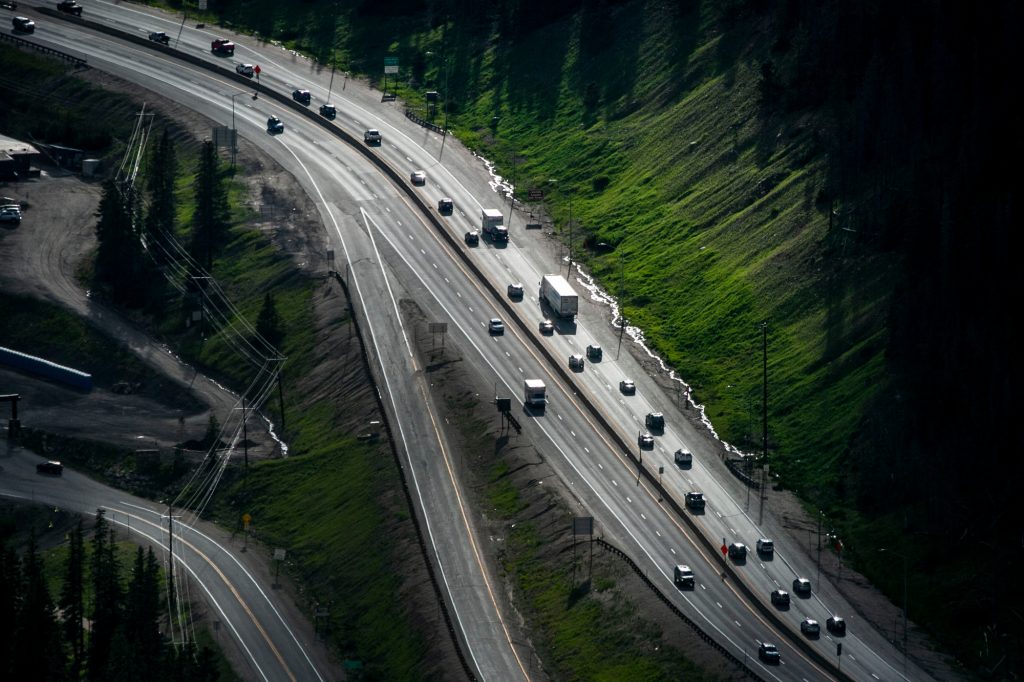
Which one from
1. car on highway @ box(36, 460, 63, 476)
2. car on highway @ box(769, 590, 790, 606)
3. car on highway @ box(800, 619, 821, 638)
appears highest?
car on highway @ box(36, 460, 63, 476)

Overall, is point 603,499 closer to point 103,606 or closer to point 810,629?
point 810,629

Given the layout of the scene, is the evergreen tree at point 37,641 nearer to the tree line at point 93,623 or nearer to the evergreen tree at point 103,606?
the tree line at point 93,623

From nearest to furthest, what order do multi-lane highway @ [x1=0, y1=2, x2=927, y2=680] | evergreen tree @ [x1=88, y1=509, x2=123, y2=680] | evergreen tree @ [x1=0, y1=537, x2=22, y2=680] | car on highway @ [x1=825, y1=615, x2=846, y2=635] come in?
multi-lane highway @ [x1=0, y1=2, x2=927, y2=680], car on highway @ [x1=825, y1=615, x2=846, y2=635], evergreen tree @ [x1=0, y1=537, x2=22, y2=680], evergreen tree @ [x1=88, y1=509, x2=123, y2=680]

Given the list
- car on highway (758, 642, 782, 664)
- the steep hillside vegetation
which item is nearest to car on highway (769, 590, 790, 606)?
car on highway (758, 642, 782, 664)

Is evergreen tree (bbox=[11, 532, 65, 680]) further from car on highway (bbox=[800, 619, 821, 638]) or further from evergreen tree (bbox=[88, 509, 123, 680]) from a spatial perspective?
car on highway (bbox=[800, 619, 821, 638])

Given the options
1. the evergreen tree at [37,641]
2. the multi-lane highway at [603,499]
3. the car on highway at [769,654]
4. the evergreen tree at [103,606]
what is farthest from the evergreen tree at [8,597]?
the car on highway at [769,654]

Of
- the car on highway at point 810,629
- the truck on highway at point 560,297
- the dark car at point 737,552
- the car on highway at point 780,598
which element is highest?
the truck on highway at point 560,297
